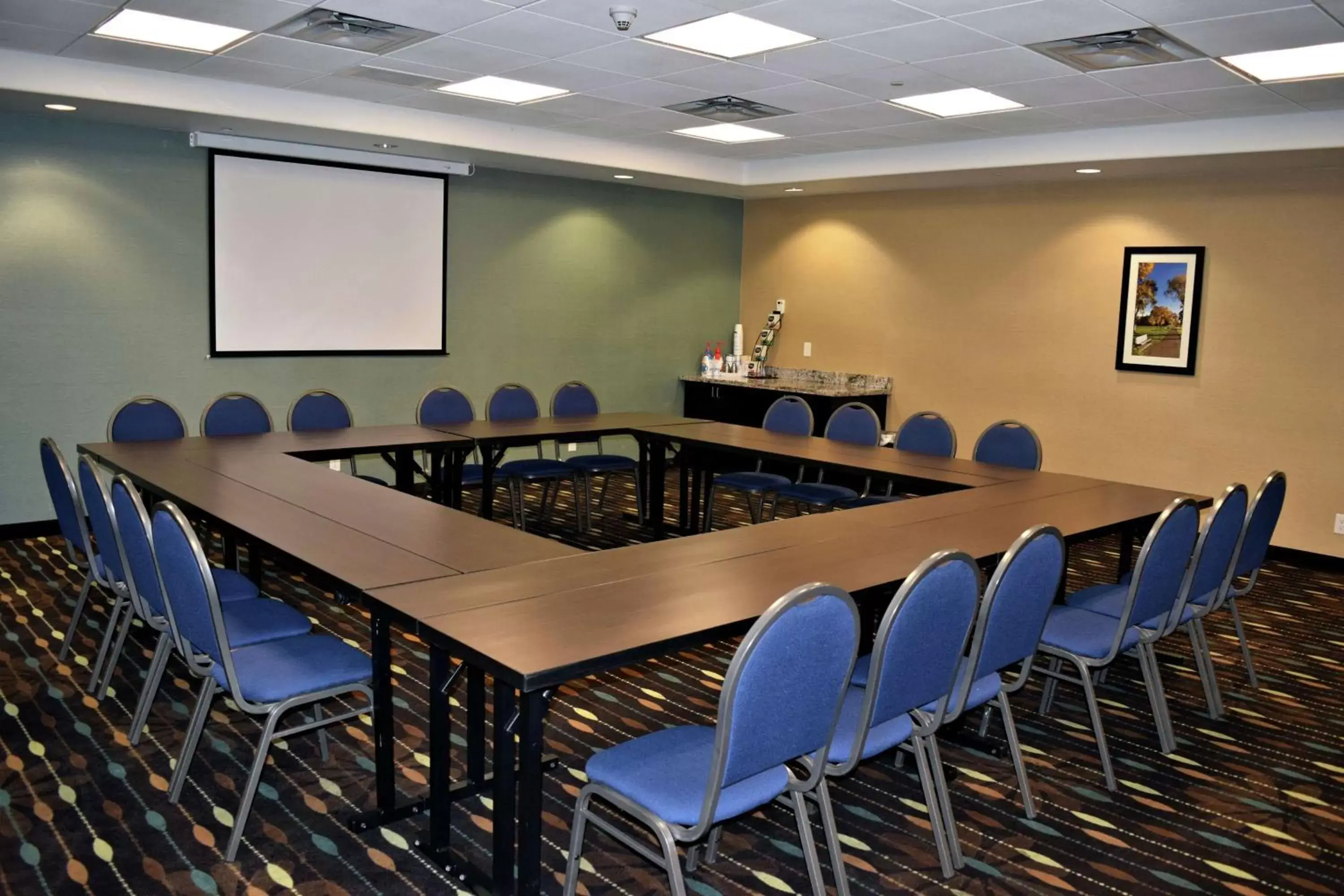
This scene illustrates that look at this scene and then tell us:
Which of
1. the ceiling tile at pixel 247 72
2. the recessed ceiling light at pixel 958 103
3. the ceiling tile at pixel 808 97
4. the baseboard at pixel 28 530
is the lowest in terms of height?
the baseboard at pixel 28 530

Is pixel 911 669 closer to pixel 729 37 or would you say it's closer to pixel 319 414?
pixel 729 37

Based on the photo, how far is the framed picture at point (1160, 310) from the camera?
6.86 m

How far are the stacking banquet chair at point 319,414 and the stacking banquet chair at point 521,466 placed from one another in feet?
2.85

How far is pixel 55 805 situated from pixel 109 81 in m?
4.03

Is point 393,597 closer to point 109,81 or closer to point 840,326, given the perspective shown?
point 109,81

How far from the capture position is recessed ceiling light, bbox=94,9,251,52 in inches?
180

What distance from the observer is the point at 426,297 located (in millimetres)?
7855

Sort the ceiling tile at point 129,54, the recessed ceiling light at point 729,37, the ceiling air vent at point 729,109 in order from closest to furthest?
1. the recessed ceiling light at point 729,37
2. the ceiling tile at point 129,54
3. the ceiling air vent at point 729,109

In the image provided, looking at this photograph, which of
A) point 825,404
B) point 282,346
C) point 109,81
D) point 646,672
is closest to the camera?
point 646,672

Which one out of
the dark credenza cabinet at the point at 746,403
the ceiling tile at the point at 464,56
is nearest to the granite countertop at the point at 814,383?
the dark credenza cabinet at the point at 746,403

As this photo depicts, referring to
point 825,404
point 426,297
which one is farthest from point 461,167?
point 825,404

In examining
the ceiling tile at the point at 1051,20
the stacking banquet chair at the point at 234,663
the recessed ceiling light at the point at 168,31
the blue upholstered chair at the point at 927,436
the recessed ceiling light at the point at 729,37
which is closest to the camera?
the stacking banquet chair at the point at 234,663

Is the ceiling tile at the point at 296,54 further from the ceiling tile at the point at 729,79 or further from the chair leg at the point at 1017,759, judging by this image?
the chair leg at the point at 1017,759

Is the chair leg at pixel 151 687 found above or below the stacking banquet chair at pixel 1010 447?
below
